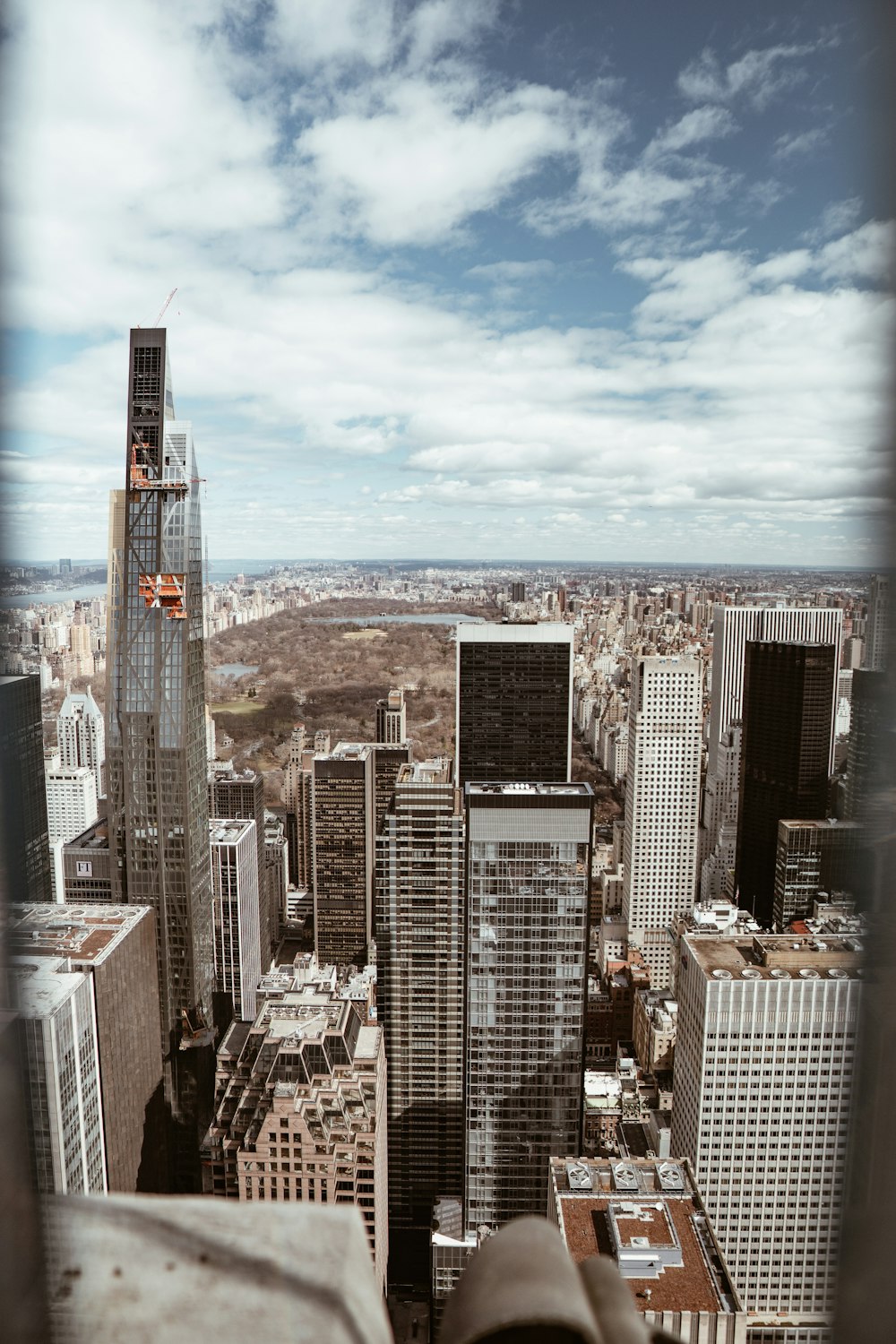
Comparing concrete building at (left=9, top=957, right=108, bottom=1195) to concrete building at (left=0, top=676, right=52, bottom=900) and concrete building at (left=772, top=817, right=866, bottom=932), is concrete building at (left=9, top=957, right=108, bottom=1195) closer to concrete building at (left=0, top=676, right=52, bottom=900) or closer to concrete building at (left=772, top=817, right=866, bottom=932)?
concrete building at (left=0, top=676, right=52, bottom=900)

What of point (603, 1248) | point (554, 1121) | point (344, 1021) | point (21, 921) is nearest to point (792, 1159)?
point (554, 1121)

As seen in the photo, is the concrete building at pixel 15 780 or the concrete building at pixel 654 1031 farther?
the concrete building at pixel 654 1031

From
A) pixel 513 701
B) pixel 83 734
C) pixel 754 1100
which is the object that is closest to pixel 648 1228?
pixel 754 1100

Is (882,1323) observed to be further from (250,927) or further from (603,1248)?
(250,927)

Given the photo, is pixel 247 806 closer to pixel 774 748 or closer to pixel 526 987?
pixel 526 987

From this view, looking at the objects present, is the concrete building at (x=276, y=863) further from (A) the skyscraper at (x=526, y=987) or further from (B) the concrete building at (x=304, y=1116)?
(B) the concrete building at (x=304, y=1116)

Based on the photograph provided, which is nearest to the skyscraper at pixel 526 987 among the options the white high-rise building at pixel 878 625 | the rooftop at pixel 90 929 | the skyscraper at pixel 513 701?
the rooftop at pixel 90 929

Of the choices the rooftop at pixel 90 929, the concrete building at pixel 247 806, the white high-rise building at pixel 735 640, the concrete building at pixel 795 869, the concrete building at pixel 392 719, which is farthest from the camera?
the white high-rise building at pixel 735 640
